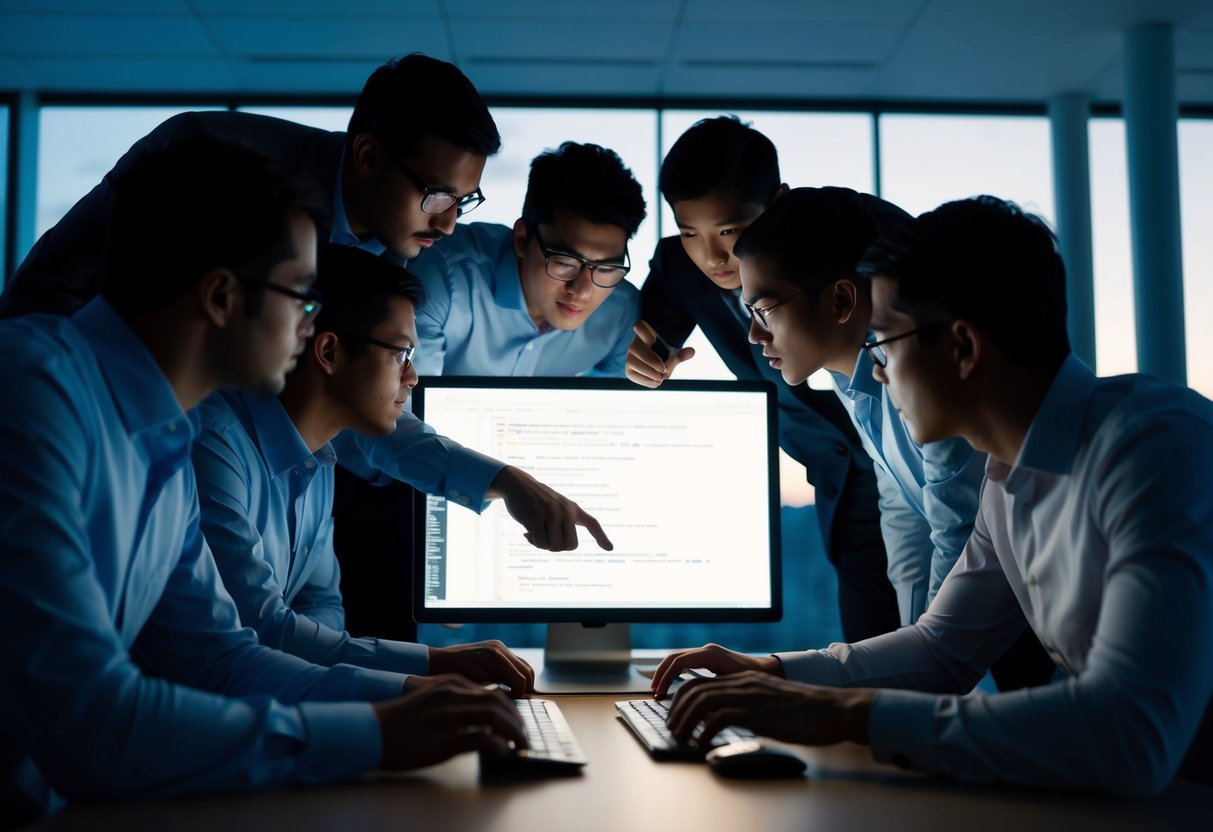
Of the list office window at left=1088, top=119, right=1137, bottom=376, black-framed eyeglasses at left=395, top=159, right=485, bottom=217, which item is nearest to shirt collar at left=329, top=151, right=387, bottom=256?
black-framed eyeglasses at left=395, top=159, right=485, bottom=217

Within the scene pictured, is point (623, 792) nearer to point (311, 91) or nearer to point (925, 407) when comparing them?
point (925, 407)

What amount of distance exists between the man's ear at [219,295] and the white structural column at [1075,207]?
440 cm

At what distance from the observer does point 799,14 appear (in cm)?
406

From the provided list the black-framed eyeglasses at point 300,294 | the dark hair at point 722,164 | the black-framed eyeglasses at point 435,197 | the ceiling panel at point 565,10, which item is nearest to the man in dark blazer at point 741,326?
the dark hair at point 722,164

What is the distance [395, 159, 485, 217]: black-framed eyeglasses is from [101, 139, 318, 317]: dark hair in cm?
76

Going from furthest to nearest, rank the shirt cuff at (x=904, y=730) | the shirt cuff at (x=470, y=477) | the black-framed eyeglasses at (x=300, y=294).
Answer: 1. the shirt cuff at (x=470, y=477)
2. the black-framed eyeglasses at (x=300, y=294)
3. the shirt cuff at (x=904, y=730)

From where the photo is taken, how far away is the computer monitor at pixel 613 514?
1606mm

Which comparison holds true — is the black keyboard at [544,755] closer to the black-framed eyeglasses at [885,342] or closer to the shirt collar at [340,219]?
the black-framed eyeglasses at [885,342]

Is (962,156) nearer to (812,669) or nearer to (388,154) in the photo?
(388,154)

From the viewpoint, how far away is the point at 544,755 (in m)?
1.00

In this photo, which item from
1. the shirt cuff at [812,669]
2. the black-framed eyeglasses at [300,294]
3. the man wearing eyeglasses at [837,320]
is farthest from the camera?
the man wearing eyeglasses at [837,320]

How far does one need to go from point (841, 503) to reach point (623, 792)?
4.92 feet

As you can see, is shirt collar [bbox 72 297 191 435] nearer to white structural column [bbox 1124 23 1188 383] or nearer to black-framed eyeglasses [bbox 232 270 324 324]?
black-framed eyeglasses [bbox 232 270 324 324]

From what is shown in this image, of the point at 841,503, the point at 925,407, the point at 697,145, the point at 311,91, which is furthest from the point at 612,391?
the point at 311,91
